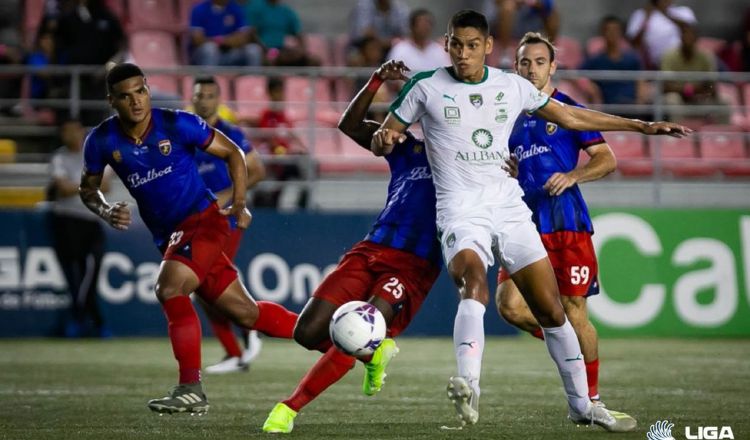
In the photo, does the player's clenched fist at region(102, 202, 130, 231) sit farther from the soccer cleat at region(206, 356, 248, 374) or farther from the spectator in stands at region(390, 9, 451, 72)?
the spectator in stands at region(390, 9, 451, 72)

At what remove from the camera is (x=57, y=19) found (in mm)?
16812

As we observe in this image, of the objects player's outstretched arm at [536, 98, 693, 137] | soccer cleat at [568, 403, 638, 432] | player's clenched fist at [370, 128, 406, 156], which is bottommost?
soccer cleat at [568, 403, 638, 432]

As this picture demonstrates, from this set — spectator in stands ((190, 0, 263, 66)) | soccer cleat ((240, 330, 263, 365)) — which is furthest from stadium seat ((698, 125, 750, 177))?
soccer cleat ((240, 330, 263, 365))

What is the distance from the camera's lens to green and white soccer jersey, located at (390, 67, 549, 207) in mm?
7527

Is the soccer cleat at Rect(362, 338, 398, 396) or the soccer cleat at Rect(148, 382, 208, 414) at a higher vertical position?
the soccer cleat at Rect(362, 338, 398, 396)

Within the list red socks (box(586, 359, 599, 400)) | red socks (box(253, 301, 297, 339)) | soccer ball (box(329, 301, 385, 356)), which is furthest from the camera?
red socks (box(253, 301, 297, 339))

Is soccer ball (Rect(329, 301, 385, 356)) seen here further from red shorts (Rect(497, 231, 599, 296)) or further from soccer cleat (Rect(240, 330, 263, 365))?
soccer cleat (Rect(240, 330, 263, 365))

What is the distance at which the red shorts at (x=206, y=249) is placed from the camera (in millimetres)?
8852

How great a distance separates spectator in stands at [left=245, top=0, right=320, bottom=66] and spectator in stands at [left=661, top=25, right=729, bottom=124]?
4494 mm

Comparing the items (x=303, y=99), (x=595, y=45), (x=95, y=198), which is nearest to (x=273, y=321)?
(x=95, y=198)

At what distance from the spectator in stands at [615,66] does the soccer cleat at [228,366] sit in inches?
272

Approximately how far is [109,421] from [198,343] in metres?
0.74

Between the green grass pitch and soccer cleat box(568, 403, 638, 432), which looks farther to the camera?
the green grass pitch

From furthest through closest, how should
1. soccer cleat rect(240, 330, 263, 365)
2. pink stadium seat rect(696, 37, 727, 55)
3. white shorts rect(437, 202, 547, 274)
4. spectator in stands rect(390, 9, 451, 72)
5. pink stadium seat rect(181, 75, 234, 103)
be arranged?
pink stadium seat rect(696, 37, 727, 55) → pink stadium seat rect(181, 75, 234, 103) → spectator in stands rect(390, 9, 451, 72) → soccer cleat rect(240, 330, 263, 365) → white shorts rect(437, 202, 547, 274)
